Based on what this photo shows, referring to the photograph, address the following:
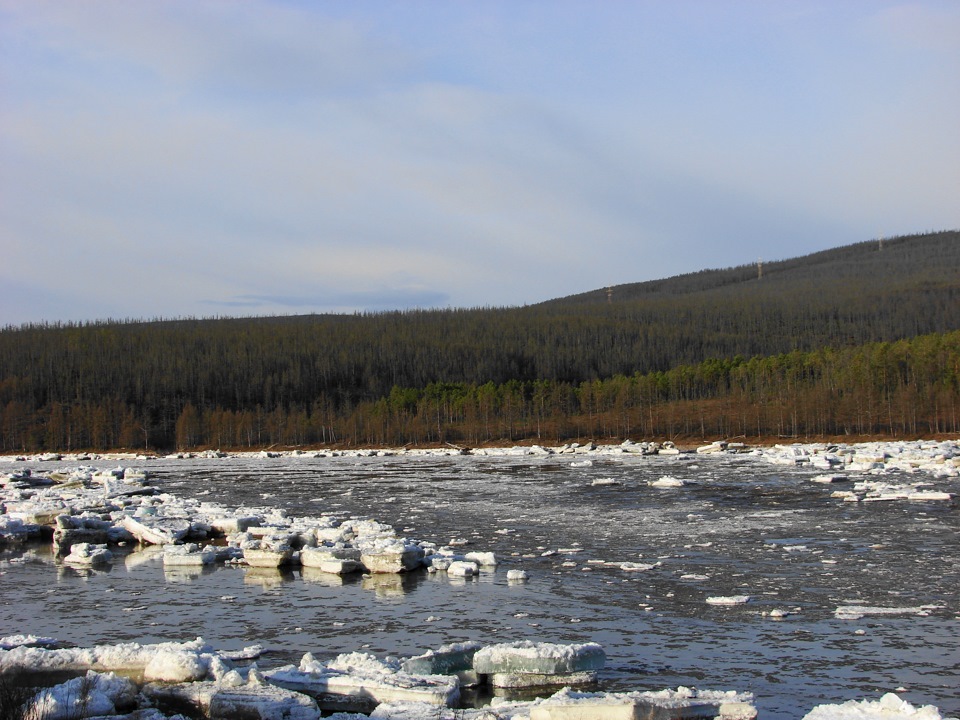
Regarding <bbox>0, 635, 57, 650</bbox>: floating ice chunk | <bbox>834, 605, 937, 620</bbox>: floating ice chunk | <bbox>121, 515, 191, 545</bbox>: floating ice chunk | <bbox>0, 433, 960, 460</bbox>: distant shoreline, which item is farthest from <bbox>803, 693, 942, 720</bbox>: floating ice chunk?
<bbox>0, 433, 960, 460</bbox>: distant shoreline

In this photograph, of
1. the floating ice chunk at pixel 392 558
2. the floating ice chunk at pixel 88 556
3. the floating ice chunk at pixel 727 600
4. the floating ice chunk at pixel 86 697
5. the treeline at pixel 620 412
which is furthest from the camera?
the treeline at pixel 620 412

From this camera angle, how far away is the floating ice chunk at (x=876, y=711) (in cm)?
1052

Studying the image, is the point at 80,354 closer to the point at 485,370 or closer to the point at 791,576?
the point at 485,370

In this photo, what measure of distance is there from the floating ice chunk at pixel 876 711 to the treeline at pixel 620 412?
81.0 m

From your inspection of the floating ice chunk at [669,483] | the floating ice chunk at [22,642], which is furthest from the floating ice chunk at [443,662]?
the floating ice chunk at [669,483]

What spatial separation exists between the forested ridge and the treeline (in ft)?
1.15

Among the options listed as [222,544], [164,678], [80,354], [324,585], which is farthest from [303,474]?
[80,354]

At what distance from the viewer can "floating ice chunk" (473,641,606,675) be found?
13.2 metres

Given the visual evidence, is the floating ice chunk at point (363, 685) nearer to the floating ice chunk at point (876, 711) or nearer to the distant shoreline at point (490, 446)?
the floating ice chunk at point (876, 711)

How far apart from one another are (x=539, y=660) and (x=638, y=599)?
17.8 feet

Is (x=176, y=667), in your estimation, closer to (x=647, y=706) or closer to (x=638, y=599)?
(x=647, y=706)

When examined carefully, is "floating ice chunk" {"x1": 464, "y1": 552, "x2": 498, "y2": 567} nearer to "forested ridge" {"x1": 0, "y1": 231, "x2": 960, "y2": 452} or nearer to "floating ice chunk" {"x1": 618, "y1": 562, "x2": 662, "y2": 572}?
"floating ice chunk" {"x1": 618, "y1": 562, "x2": 662, "y2": 572}

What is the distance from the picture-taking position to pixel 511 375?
168m

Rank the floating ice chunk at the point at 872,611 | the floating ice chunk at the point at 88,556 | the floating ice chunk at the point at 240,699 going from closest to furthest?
the floating ice chunk at the point at 240,699
the floating ice chunk at the point at 872,611
the floating ice chunk at the point at 88,556
